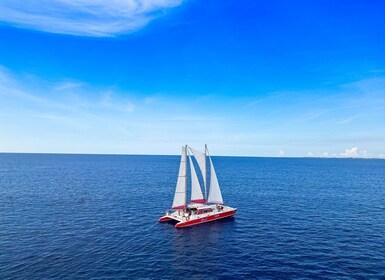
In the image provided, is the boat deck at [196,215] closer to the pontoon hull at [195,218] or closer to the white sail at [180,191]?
the pontoon hull at [195,218]

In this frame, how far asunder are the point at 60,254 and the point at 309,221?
56.0m

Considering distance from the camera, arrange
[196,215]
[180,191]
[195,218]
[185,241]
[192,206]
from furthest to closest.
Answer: [192,206], [180,191], [196,215], [195,218], [185,241]

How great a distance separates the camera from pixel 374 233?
57562 millimetres

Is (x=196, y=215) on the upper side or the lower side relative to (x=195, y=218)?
upper

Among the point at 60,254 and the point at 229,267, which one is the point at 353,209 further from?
the point at 60,254

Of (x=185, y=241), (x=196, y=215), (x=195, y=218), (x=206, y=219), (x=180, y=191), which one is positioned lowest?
(x=185, y=241)

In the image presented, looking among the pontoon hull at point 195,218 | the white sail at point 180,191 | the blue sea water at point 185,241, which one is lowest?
the blue sea water at point 185,241

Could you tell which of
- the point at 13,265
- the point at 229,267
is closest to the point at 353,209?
the point at 229,267

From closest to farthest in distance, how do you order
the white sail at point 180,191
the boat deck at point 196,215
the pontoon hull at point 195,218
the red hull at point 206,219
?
the red hull at point 206,219 < the pontoon hull at point 195,218 < the boat deck at point 196,215 < the white sail at point 180,191

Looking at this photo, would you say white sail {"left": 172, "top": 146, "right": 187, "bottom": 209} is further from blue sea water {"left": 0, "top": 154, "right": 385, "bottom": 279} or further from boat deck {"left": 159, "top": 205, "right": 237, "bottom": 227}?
blue sea water {"left": 0, "top": 154, "right": 385, "bottom": 279}

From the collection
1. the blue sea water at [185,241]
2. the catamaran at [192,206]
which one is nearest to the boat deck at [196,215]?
the catamaran at [192,206]

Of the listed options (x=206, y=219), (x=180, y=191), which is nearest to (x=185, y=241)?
(x=206, y=219)

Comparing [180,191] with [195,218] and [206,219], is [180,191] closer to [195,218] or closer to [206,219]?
[195,218]

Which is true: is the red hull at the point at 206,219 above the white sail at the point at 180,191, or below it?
below
